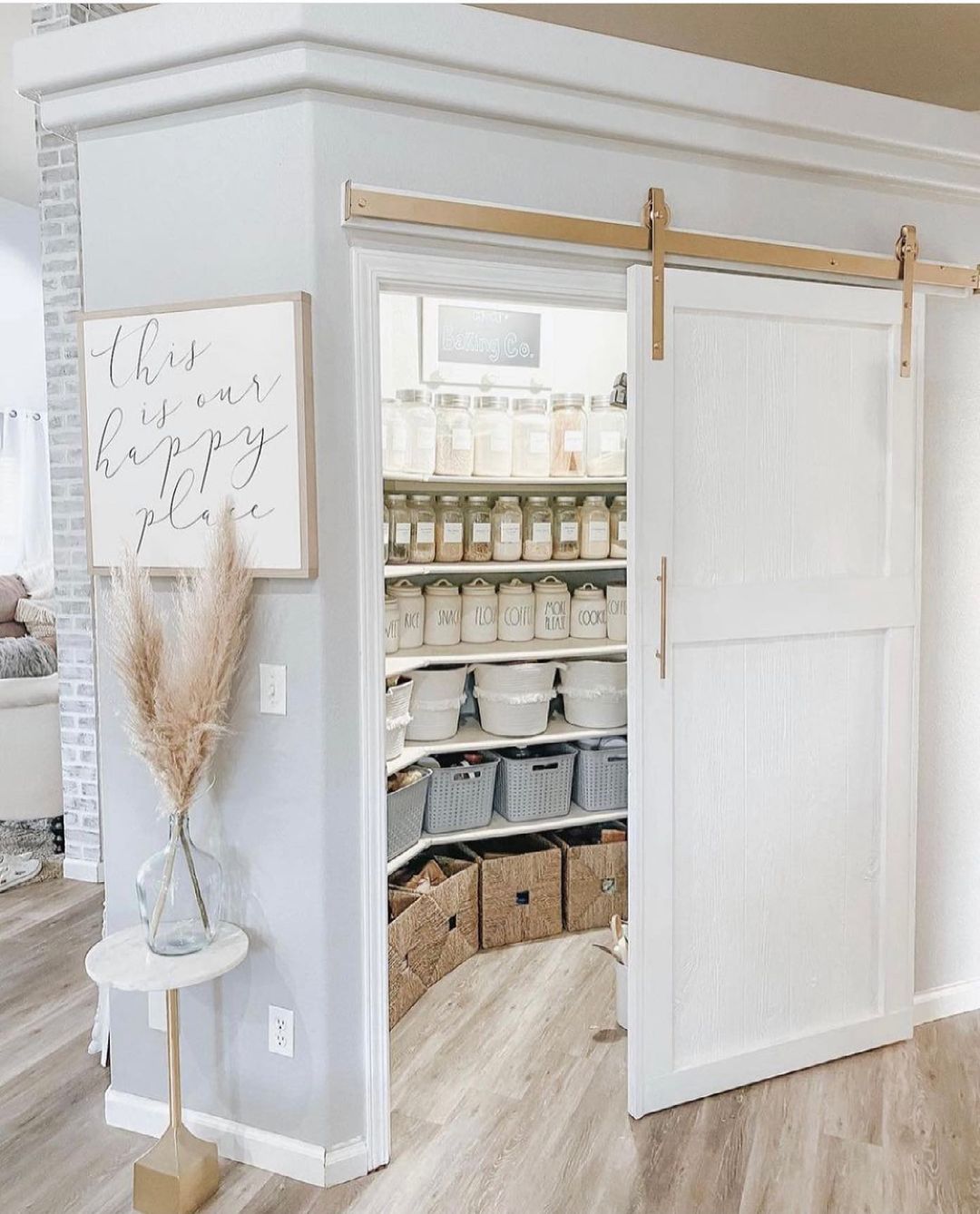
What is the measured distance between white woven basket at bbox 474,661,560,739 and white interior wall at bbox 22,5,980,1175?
1143 millimetres

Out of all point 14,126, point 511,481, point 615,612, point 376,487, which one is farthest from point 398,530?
point 14,126

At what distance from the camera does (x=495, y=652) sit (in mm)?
3070

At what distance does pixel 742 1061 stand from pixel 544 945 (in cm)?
92

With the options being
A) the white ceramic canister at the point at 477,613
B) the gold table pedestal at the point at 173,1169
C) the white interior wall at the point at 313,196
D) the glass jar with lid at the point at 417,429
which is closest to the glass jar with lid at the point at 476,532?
the white ceramic canister at the point at 477,613

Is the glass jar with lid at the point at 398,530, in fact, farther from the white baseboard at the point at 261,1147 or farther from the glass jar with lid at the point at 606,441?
the white baseboard at the point at 261,1147

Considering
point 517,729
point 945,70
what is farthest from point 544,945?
point 945,70

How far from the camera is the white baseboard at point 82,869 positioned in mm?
3764

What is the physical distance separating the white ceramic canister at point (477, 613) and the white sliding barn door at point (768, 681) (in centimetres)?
103

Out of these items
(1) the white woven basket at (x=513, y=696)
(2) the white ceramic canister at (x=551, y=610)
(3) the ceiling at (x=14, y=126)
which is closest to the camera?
(1) the white woven basket at (x=513, y=696)

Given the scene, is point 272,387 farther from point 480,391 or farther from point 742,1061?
point 742,1061

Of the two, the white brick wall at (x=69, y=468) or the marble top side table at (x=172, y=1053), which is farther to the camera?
the white brick wall at (x=69, y=468)

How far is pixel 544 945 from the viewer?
3.15 meters

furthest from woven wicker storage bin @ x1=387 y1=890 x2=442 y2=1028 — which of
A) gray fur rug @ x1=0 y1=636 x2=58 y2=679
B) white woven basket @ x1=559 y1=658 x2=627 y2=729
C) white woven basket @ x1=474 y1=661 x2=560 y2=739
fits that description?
gray fur rug @ x1=0 y1=636 x2=58 y2=679

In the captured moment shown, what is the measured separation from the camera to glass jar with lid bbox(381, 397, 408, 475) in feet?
9.34
